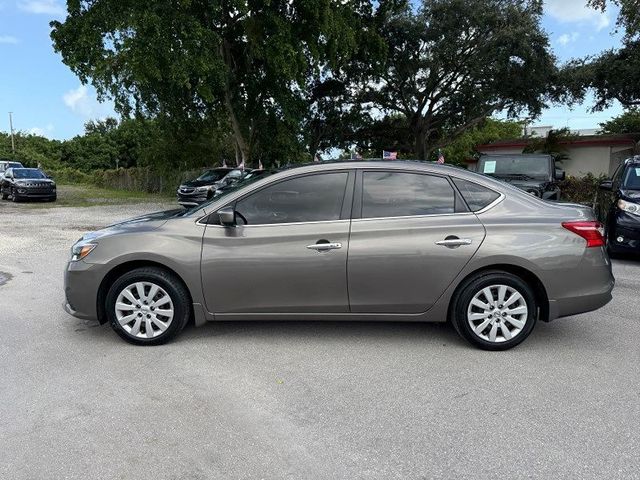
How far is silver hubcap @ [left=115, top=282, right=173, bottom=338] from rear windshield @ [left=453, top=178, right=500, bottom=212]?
2.80 metres

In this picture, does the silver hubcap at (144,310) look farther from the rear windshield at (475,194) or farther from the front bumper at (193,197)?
the front bumper at (193,197)

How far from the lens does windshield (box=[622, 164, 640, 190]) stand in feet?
28.7

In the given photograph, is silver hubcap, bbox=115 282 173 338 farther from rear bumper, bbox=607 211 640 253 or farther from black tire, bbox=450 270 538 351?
rear bumper, bbox=607 211 640 253

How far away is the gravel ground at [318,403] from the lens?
2.89 metres

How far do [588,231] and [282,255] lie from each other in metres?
2.68

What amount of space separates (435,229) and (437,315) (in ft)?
2.52

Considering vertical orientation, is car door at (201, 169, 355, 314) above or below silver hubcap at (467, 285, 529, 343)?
above

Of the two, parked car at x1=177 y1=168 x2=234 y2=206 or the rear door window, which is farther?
parked car at x1=177 y1=168 x2=234 y2=206

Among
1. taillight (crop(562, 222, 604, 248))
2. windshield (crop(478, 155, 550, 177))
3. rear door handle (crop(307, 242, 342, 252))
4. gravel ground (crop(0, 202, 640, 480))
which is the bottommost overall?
gravel ground (crop(0, 202, 640, 480))

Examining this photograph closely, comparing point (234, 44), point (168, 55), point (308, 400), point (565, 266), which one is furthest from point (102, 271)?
point (234, 44)

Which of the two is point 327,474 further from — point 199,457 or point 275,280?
point 275,280

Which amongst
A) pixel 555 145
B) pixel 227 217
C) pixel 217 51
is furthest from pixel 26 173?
pixel 555 145

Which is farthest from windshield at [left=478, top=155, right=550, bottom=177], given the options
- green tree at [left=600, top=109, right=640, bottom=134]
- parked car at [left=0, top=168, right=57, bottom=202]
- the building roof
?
green tree at [left=600, top=109, right=640, bottom=134]

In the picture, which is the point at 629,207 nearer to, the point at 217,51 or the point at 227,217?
the point at 227,217
